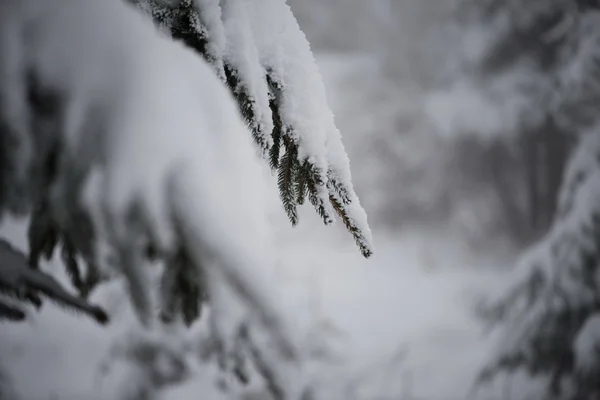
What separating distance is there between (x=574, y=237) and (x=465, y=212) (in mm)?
3784

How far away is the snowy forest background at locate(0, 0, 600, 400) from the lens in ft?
5.62

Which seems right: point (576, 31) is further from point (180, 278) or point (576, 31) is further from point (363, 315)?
point (180, 278)

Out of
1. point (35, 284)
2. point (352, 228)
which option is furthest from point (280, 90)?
point (35, 284)

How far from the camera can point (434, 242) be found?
5.54m

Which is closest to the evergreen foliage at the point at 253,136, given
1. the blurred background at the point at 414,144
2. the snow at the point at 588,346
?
the snow at the point at 588,346

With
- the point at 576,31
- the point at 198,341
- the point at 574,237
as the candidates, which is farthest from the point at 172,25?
the point at 576,31

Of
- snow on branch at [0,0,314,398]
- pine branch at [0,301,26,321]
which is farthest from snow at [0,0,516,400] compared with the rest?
pine branch at [0,301,26,321]

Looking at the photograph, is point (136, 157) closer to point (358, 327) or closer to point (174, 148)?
point (174, 148)

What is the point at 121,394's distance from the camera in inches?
57.5

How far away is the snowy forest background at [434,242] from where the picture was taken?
171 cm

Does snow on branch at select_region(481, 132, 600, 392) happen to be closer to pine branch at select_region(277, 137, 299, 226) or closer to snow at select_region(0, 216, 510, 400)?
snow at select_region(0, 216, 510, 400)

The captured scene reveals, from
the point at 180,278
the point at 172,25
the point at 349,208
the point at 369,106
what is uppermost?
the point at 369,106

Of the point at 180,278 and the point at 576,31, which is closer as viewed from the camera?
the point at 180,278

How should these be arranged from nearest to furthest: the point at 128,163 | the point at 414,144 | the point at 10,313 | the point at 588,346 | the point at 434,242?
the point at 128,163 → the point at 10,313 → the point at 588,346 → the point at 414,144 → the point at 434,242
